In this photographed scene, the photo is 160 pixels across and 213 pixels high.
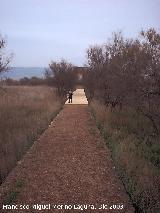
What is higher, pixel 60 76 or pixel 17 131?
pixel 60 76

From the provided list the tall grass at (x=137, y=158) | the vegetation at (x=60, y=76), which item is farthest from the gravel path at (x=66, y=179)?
the vegetation at (x=60, y=76)

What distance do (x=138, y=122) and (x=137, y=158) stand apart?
31.1 ft

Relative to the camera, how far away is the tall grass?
7.75m

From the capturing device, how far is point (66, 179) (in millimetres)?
9297

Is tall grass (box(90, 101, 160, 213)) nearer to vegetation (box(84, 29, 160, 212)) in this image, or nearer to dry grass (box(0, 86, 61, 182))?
vegetation (box(84, 29, 160, 212))

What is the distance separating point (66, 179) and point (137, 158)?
3.26m

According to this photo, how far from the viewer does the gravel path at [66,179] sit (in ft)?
25.2

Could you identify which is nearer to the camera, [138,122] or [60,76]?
[138,122]

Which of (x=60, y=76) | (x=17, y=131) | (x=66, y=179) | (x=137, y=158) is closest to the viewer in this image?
(x=66, y=179)

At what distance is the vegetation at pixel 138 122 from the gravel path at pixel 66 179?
0.34m

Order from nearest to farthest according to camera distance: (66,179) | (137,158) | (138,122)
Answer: (66,179)
(137,158)
(138,122)

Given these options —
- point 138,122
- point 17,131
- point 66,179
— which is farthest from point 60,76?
point 66,179

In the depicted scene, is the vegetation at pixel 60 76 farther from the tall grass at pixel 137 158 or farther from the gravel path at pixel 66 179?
the gravel path at pixel 66 179

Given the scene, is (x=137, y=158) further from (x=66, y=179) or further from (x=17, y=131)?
(x=17, y=131)
